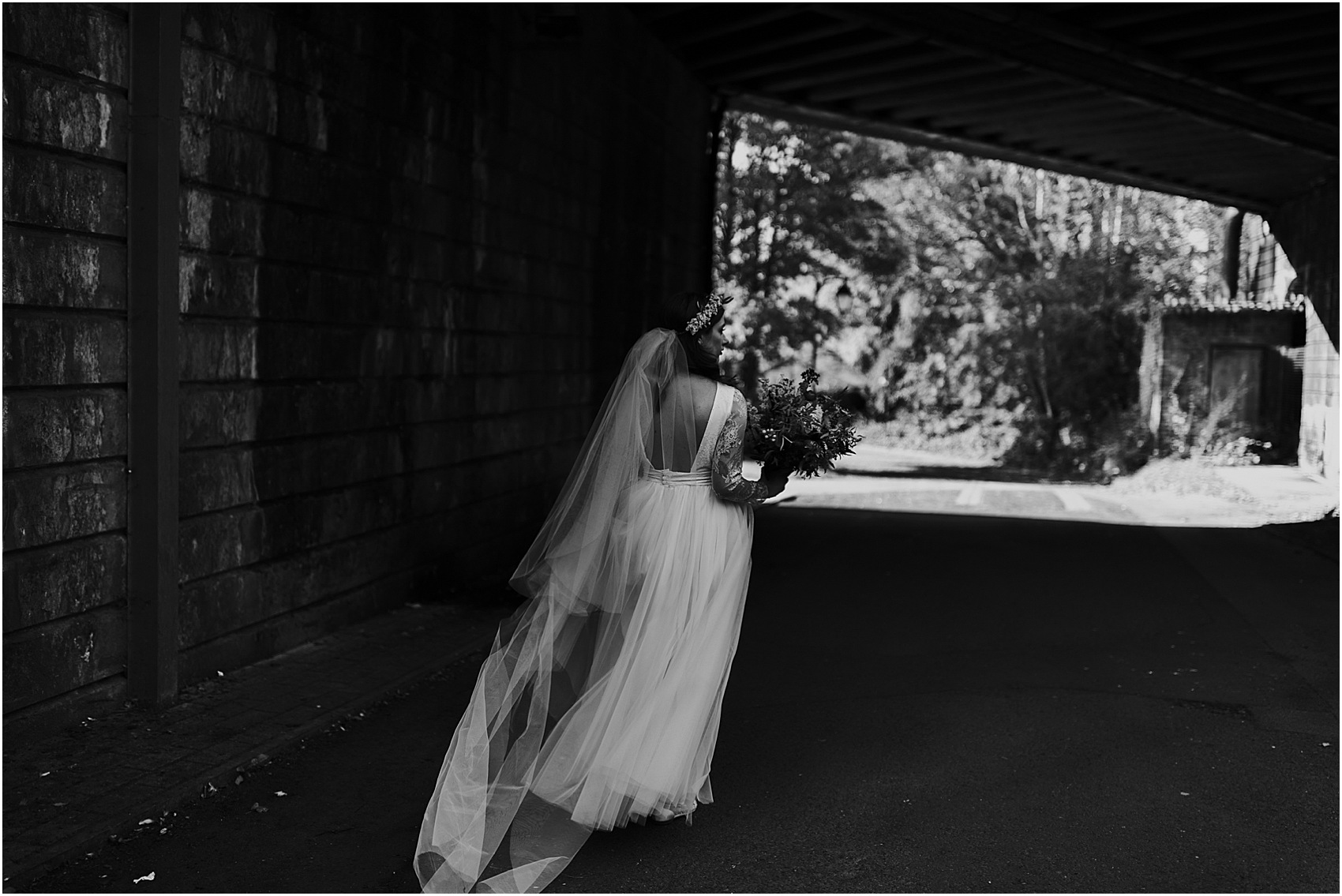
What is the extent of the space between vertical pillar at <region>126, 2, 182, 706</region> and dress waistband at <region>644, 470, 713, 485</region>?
97.0 inches

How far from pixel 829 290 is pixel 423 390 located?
2627 centimetres

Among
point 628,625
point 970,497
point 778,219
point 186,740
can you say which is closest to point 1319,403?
point 970,497

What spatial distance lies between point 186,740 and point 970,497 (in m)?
15.1

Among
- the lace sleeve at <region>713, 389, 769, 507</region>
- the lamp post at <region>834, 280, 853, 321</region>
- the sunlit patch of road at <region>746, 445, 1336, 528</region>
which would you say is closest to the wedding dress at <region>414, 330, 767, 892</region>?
the lace sleeve at <region>713, 389, 769, 507</region>

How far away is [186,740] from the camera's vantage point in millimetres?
5488

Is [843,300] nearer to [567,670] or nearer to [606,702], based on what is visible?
[567,670]

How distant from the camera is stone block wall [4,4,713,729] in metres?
5.39

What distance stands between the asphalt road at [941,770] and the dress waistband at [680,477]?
4.26ft

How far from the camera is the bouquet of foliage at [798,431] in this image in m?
5.44

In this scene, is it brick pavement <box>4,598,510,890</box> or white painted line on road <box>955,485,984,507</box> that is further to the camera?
white painted line on road <box>955,485,984,507</box>

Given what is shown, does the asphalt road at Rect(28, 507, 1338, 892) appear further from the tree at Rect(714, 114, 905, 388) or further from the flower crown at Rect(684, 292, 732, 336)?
the tree at Rect(714, 114, 905, 388)

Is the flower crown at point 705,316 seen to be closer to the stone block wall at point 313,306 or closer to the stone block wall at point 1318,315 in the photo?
the stone block wall at point 313,306

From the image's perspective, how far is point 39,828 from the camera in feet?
14.5

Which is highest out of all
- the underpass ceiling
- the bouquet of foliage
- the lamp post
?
the underpass ceiling
